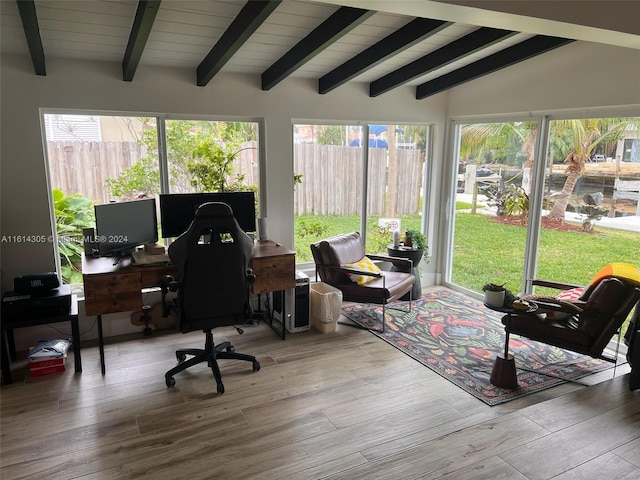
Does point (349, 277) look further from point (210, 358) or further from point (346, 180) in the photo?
point (210, 358)

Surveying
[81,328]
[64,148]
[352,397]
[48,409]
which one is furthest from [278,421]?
[64,148]

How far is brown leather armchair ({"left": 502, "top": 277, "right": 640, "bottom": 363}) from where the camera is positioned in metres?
2.98

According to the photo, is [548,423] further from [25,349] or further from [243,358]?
[25,349]

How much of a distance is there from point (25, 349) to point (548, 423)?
3.82 meters

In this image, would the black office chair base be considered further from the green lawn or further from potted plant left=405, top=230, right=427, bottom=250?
potted plant left=405, top=230, right=427, bottom=250

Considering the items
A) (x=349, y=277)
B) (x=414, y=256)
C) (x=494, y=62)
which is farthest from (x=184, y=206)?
(x=494, y=62)

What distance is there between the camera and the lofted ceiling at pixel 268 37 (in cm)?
275

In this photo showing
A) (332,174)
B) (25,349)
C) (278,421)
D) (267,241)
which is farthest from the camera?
(332,174)

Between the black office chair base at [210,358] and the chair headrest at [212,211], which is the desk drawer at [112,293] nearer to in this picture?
the black office chair base at [210,358]

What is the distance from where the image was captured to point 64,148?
3791mm

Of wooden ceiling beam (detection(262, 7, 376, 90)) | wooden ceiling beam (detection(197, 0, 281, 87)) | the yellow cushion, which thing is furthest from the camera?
the yellow cushion

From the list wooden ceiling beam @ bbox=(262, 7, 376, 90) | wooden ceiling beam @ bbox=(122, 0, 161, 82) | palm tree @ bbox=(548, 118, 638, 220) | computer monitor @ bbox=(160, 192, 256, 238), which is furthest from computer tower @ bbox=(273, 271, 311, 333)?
palm tree @ bbox=(548, 118, 638, 220)

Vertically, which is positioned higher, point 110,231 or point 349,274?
point 110,231

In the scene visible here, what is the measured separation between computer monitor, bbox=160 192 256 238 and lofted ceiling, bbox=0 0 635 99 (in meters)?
1.00
